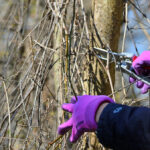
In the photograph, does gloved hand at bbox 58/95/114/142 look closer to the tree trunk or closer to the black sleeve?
the black sleeve

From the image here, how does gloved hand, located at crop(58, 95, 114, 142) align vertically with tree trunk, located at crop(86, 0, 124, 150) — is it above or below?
below

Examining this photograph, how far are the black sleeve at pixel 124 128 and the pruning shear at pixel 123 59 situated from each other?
0.54 meters

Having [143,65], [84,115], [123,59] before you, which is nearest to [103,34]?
[123,59]

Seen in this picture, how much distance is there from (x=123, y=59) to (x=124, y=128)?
65cm

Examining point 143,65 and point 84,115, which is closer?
point 84,115

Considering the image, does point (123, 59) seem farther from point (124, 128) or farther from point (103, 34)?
point (124, 128)

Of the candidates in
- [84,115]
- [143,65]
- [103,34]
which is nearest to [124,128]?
[84,115]

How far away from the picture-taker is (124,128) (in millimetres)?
1038

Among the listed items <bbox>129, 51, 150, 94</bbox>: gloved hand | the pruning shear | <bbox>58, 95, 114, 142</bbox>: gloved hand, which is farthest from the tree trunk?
<bbox>58, 95, 114, 142</bbox>: gloved hand

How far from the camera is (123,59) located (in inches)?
63.4

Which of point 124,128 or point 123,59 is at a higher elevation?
point 123,59

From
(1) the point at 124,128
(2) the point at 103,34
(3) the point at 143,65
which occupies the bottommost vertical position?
(1) the point at 124,128

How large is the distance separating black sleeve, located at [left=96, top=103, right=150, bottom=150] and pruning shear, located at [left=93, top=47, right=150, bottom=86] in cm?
54

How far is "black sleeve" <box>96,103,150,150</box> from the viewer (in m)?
1.02
